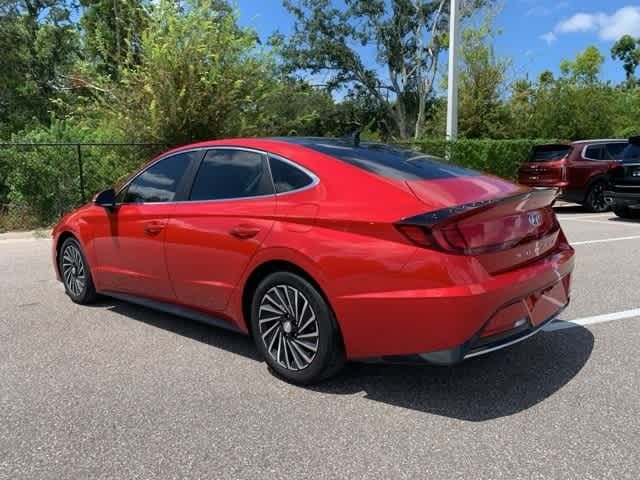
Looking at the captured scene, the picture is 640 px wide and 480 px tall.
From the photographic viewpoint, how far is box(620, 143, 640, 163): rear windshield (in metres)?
11.1

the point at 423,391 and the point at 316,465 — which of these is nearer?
the point at 316,465

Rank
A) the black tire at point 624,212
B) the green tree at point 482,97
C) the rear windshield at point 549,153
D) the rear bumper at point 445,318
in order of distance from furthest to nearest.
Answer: the green tree at point 482,97 → the rear windshield at point 549,153 → the black tire at point 624,212 → the rear bumper at point 445,318

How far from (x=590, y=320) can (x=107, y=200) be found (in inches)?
167

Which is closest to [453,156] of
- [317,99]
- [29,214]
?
[29,214]

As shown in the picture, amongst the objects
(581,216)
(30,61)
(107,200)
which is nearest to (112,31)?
(30,61)

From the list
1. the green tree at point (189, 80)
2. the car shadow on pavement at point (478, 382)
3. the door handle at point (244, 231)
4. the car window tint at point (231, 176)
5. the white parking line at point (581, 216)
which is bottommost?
the white parking line at point (581, 216)

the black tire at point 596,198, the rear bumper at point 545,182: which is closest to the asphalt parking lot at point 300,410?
the rear bumper at point 545,182

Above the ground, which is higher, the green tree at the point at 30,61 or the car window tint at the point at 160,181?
the green tree at the point at 30,61

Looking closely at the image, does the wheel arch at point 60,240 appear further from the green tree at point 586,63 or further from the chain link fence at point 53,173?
the green tree at point 586,63

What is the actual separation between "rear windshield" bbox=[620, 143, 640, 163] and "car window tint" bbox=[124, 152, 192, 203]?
9.82 meters

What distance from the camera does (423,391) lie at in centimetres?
347

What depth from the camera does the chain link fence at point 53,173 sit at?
11.9 m

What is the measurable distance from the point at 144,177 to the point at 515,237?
3.08 metres

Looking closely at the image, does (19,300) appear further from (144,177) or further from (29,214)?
(29,214)
